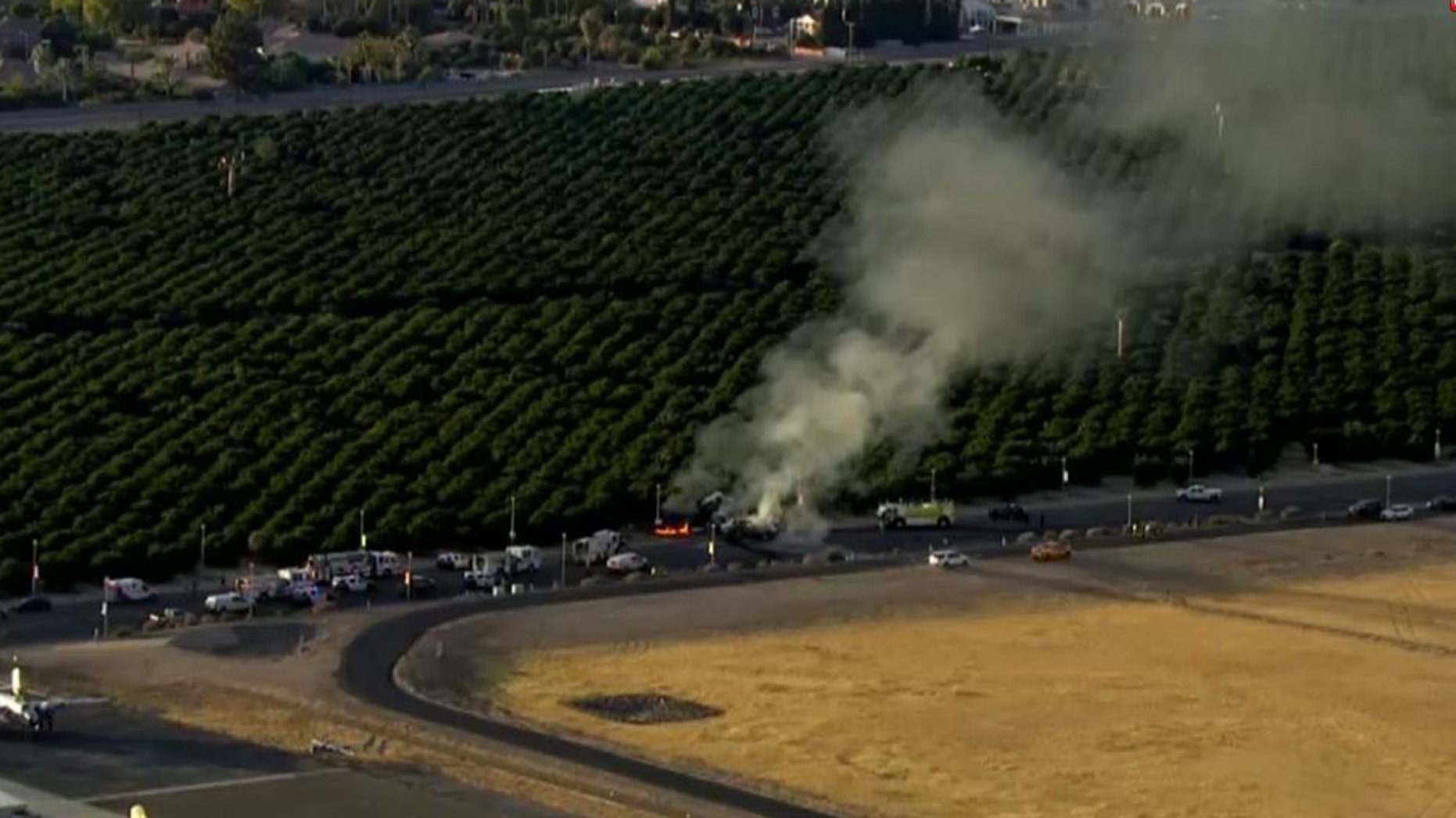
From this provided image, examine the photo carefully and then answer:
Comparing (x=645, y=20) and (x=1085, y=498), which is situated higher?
(x=645, y=20)

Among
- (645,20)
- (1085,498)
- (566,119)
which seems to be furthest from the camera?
(645,20)

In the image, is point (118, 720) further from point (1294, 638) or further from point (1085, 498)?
point (1085, 498)

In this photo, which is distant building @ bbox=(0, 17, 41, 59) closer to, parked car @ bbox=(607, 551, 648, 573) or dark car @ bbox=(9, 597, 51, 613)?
parked car @ bbox=(607, 551, 648, 573)

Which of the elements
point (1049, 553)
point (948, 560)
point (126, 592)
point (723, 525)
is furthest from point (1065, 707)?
point (126, 592)

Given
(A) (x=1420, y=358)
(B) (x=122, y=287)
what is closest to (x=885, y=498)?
(A) (x=1420, y=358)

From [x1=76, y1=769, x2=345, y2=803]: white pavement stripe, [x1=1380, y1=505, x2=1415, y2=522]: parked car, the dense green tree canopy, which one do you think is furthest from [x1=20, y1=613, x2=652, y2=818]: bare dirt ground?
[x1=1380, y1=505, x2=1415, y2=522]: parked car
